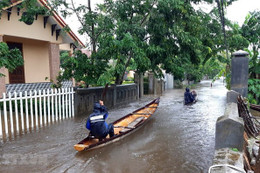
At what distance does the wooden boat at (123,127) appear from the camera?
17.6 ft

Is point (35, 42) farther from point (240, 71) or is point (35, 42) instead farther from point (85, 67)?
point (240, 71)

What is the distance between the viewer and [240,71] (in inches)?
306

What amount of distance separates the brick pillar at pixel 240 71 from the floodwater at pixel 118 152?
71.3 inches

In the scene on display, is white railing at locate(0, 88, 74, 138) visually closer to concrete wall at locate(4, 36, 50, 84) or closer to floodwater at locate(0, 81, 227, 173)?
floodwater at locate(0, 81, 227, 173)

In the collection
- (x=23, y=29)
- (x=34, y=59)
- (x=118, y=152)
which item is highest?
(x=23, y=29)

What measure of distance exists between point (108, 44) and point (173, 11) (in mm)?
3352

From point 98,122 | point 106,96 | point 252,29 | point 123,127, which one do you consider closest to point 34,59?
point 106,96

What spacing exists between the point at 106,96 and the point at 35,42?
23.0 ft

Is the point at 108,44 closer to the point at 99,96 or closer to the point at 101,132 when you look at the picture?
the point at 99,96

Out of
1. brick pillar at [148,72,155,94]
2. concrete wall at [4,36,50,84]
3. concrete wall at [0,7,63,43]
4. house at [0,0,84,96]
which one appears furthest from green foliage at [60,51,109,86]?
brick pillar at [148,72,155,94]

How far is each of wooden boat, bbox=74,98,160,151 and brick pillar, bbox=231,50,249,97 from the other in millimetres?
3482

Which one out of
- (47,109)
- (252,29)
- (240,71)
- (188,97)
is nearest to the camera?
(240,71)

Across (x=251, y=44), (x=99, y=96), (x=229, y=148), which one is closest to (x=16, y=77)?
(x=99, y=96)

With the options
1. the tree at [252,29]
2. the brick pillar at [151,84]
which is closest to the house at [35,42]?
the brick pillar at [151,84]
